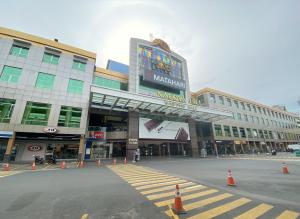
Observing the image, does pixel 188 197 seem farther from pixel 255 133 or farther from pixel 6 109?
pixel 255 133

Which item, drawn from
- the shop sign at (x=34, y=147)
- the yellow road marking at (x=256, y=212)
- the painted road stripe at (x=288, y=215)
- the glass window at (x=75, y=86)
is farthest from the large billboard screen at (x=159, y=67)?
the painted road stripe at (x=288, y=215)

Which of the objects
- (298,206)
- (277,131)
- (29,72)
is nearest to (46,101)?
(29,72)

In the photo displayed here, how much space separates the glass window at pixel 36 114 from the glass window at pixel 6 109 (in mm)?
1616

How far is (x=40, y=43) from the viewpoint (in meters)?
25.0

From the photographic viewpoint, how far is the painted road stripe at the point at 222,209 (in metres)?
4.45

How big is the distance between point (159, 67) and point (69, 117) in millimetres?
21370

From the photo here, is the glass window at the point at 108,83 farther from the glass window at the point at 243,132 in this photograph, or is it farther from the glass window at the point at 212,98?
the glass window at the point at 243,132

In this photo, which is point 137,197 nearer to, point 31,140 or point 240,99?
point 31,140

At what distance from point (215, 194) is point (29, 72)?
28.9 meters

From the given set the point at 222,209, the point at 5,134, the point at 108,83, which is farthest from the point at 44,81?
the point at 222,209

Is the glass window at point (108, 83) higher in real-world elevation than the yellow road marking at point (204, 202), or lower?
higher

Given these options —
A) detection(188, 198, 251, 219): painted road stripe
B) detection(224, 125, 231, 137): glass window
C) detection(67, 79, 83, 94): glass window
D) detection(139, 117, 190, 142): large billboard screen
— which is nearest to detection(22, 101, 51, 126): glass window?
detection(67, 79, 83, 94): glass window

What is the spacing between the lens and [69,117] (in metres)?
24.0

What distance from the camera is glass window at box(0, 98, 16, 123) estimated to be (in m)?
20.2
